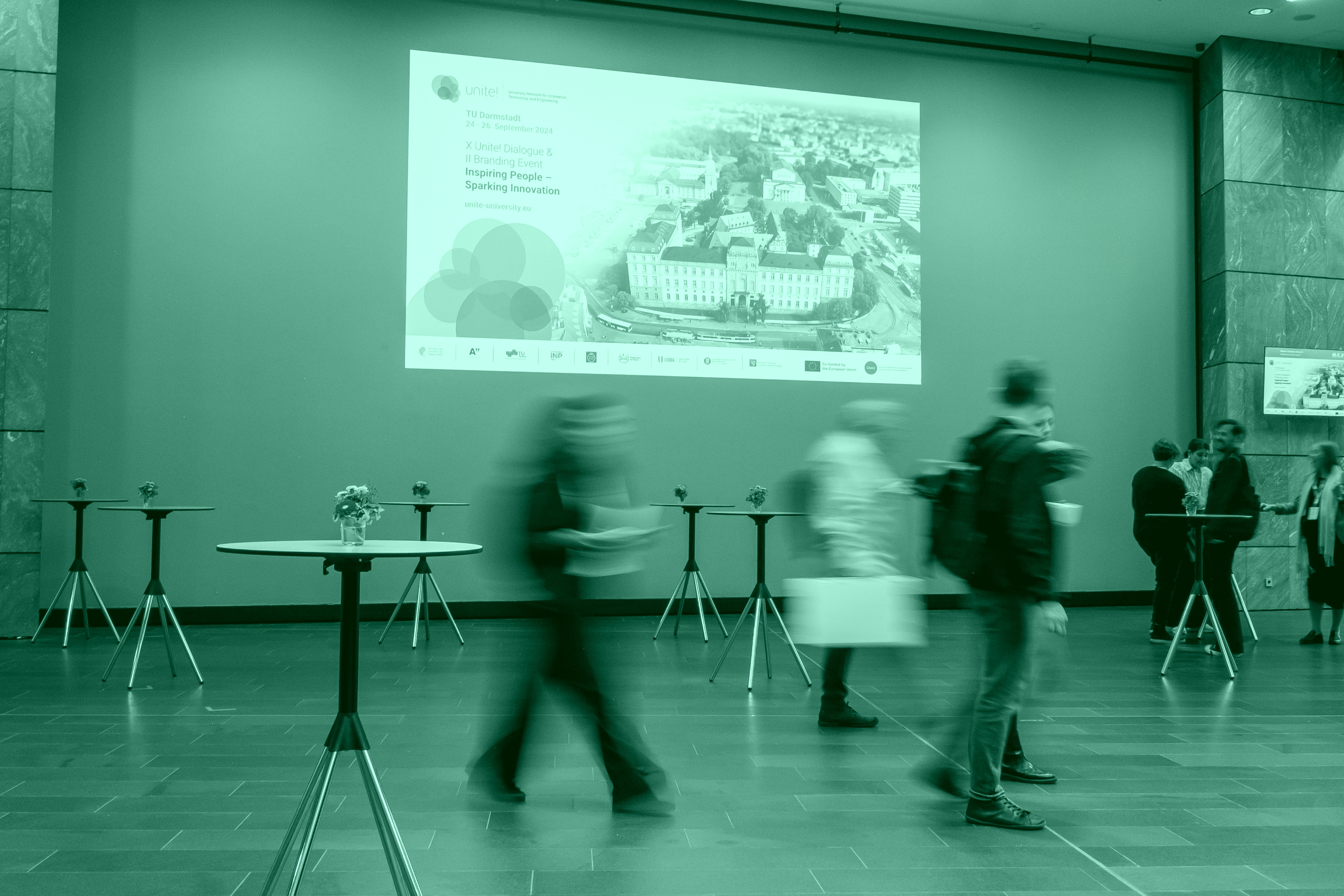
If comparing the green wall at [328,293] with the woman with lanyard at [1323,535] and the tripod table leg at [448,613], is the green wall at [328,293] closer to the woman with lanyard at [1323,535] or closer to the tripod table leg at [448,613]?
the tripod table leg at [448,613]

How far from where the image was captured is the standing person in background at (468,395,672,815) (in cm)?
304

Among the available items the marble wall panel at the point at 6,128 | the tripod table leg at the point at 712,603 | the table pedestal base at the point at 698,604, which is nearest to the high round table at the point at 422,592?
→ the table pedestal base at the point at 698,604

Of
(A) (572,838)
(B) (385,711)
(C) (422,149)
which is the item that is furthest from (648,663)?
(C) (422,149)

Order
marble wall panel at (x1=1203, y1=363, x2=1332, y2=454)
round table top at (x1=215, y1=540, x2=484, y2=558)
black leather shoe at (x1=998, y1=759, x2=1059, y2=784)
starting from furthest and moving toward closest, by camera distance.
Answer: marble wall panel at (x1=1203, y1=363, x2=1332, y2=454) → black leather shoe at (x1=998, y1=759, x2=1059, y2=784) → round table top at (x1=215, y1=540, x2=484, y2=558)

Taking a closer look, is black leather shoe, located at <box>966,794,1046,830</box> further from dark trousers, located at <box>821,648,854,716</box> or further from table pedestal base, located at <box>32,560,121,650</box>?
table pedestal base, located at <box>32,560,121,650</box>

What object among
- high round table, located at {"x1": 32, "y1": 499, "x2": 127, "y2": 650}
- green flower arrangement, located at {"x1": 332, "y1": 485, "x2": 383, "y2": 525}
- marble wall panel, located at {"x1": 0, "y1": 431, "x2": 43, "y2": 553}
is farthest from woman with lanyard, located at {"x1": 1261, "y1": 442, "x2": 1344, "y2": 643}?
marble wall panel, located at {"x1": 0, "y1": 431, "x2": 43, "y2": 553}

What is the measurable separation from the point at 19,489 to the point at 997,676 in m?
6.25

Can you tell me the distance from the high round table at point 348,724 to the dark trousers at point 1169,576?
5.72 metres

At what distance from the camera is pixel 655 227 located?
785cm

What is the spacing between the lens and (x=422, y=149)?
751 centimetres

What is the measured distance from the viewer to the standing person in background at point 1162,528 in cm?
651

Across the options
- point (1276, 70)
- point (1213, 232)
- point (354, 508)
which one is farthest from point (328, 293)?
point (1276, 70)

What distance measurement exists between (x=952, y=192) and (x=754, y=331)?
2133mm

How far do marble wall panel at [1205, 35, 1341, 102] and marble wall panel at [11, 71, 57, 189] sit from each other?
29.4 feet
